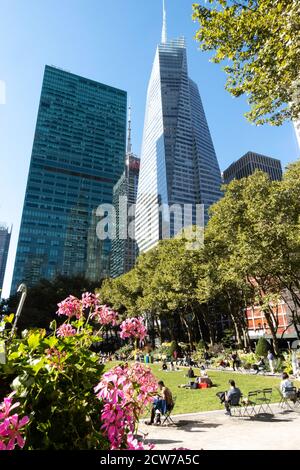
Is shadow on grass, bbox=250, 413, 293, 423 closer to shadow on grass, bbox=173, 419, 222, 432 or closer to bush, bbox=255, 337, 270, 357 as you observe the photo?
shadow on grass, bbox=173, 419, 222, 432

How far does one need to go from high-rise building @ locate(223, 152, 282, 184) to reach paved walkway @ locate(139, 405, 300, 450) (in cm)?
14018

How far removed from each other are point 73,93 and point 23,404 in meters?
170

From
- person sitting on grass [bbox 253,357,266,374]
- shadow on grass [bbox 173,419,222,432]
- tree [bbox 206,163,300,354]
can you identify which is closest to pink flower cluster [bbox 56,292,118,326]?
shadow on grass [bbox 173,419,222,432]

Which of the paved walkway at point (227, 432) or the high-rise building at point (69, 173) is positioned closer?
the paved walkway at point (227, 432)

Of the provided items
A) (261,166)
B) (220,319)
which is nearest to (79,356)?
(220,319)

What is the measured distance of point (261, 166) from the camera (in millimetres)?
146375

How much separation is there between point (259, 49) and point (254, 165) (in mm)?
142836

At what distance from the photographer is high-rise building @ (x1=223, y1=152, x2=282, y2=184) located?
143 m

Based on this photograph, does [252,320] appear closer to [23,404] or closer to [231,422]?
[231,422]

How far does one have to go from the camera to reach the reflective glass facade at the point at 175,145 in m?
158

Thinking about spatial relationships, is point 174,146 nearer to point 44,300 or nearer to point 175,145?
point 175,145

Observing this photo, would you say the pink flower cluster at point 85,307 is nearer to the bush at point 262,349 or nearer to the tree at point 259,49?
the tree at point 259,49

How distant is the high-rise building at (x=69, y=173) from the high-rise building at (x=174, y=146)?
2232 centimetres

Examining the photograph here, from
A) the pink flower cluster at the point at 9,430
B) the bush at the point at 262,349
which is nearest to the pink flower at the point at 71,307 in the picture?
the pink flower cluster at the point at 9,430
